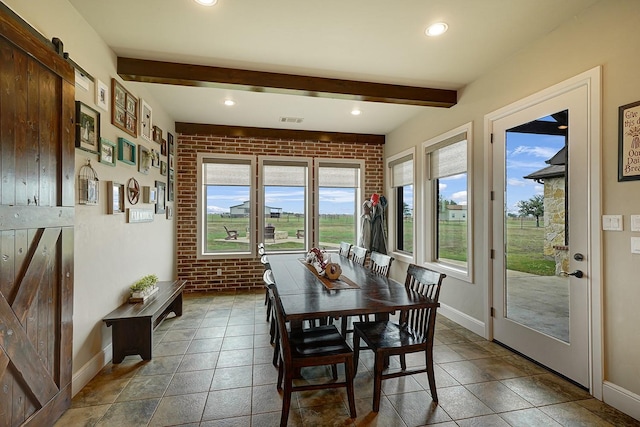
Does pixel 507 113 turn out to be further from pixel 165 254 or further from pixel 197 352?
pixel 165 254

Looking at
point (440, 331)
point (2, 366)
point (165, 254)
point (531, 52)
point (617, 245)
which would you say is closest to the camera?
point (2, 366)

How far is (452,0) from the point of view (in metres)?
2.06

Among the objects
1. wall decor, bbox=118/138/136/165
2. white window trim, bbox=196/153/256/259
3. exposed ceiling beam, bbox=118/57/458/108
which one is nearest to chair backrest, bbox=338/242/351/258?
white window trim, bbox=196/153/256/259

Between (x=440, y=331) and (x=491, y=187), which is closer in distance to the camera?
(x=491, y=187)

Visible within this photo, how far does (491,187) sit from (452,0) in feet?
5.81

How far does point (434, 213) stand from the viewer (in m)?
4.18

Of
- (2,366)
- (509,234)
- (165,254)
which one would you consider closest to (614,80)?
(509,234)

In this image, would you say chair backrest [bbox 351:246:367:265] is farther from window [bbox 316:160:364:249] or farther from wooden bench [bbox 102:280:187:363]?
wooden bench [bbox 102:280:187:363]

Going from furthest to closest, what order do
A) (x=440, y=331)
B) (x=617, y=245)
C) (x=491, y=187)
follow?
(x=440, y=331), (x=491, y=187), (x=617, y=245)

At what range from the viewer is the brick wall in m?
4.88

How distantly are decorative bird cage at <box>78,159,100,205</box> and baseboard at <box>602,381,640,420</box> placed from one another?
3.96 metres

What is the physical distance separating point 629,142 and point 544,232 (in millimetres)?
883

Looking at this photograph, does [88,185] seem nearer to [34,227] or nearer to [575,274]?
[34,227]

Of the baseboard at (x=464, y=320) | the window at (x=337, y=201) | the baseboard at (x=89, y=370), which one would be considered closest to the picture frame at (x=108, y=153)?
Result: the baseboard at (x=89, y=370)
